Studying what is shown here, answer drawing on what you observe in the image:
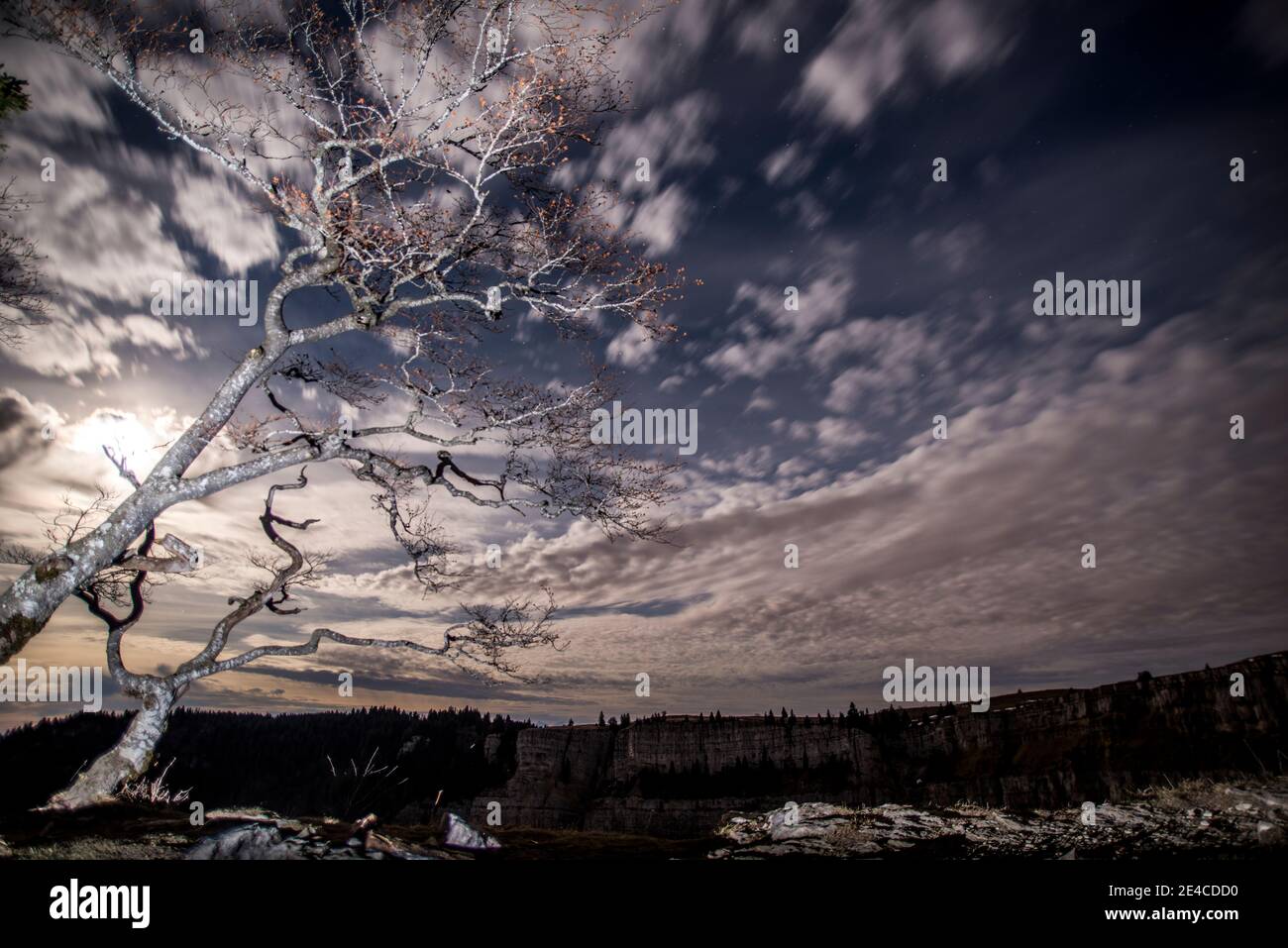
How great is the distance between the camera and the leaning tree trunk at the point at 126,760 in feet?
31.9

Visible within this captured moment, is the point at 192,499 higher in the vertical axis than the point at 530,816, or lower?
higher

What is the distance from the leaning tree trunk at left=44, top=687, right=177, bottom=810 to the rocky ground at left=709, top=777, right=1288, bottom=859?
438 inches

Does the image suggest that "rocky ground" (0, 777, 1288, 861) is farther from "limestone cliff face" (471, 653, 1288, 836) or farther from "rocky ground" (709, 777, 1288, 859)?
"limestone cliff face" (471, 653, 1288, 836)

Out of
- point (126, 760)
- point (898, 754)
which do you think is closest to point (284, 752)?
point (898, 754)

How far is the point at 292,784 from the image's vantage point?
114 meters

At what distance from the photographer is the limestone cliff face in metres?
47.4

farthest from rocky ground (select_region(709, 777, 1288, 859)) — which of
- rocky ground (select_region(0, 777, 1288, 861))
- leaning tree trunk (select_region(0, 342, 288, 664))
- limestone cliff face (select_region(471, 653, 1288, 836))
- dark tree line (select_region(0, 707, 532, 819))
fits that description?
dark tree line (select_region(0, 707, 532, 819))

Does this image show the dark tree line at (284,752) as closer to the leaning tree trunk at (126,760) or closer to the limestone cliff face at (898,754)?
the limestone cliff face at (898,754)

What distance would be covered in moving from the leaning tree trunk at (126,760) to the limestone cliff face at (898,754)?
41238mm

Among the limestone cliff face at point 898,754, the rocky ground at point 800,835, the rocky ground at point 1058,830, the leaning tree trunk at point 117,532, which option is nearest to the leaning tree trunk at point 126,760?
the rocky ground at point 800,835
